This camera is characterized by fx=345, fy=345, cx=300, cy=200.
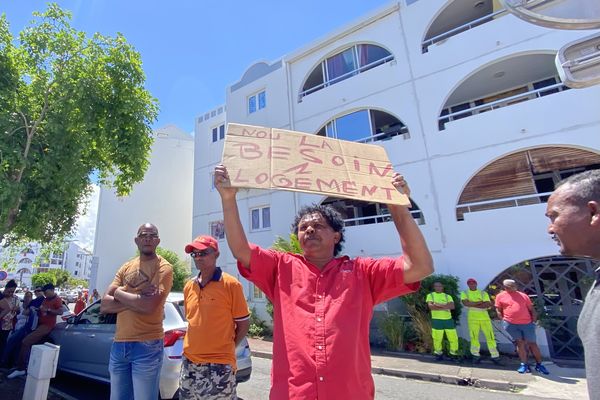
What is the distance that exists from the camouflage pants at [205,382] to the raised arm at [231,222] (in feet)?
4.97

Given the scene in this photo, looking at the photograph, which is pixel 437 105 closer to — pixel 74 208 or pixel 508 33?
pixel 508 33

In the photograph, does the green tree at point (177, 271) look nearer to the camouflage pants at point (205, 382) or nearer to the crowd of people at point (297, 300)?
the crowd of people at point (297, 300)

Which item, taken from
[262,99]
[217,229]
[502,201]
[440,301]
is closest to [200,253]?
[440,301]

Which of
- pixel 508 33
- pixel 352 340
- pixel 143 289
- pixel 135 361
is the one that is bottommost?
pixel 135 361

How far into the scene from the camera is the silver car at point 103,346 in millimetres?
4254

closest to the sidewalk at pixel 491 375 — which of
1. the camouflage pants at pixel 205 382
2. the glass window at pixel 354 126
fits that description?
the camouflage pants at pixel 205 382

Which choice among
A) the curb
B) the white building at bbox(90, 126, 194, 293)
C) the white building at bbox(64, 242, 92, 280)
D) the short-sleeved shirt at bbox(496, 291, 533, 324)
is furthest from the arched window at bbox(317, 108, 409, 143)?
the white building at bbox(64, 242, 92, 280)

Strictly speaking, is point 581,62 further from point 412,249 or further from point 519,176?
point 519,176

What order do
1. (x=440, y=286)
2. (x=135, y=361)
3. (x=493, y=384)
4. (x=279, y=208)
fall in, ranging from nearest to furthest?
1. (x=135, y=361)
2. (x=493, y=384)
3. (x=440, y=286)
4. (x=279, y=208)

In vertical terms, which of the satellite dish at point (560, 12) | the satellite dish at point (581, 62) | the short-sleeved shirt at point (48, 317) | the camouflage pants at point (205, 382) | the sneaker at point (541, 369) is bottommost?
the sneaker at point (541, 369)

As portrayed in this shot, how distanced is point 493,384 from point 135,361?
21.0ft

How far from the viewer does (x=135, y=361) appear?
3100 mm

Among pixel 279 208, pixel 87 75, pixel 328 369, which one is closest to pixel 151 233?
pixel 328 369

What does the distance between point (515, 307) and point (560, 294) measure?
7.82ft
